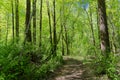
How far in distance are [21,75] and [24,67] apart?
0.38m

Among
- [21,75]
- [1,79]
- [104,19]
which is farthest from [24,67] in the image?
[104,19]

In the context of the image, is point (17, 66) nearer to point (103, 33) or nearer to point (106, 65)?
point (106, 65)

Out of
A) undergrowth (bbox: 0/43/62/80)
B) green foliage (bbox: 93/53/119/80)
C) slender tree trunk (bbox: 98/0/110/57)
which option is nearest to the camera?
undergrowth (bbox: 0/43/62/80)

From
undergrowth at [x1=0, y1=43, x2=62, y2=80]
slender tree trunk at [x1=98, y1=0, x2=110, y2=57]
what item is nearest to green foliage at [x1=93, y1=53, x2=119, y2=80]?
slender tree trunk at [x1=98, y1=0, x2=110, y2=57]

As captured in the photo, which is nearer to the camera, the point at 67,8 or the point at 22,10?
the point at 22,10

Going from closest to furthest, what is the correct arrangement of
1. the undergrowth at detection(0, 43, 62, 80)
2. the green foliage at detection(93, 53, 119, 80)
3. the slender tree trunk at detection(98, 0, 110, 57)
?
the undergrowth at detection(0, 43, 62, 80)
the green foliage at detection(93, 53, 119, 80)
the slender tree trunk at detection(98, 0, 110, 57)

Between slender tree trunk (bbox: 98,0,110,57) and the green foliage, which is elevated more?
slender tree trunk (bbox: 98,0,110,57)

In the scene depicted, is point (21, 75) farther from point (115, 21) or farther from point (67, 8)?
point (115, 21)

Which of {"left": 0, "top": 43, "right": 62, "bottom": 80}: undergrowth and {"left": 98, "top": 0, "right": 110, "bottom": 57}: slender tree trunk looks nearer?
{"left": 0, "top": 43, "right": 62, "bottom": 80}: undergrowth

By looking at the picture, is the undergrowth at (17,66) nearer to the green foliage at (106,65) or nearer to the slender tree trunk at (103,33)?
the green foliage at (106,65)

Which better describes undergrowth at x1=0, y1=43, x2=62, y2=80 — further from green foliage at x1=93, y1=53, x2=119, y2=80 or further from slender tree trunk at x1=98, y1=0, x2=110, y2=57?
slender tree trunk at x1=98, y1=0, x2=110, y2=57

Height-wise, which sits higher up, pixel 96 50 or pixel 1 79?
pixel 96 50

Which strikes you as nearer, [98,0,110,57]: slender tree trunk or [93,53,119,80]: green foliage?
[93,53,119,80]: green foliage

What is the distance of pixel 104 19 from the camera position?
10398mm
